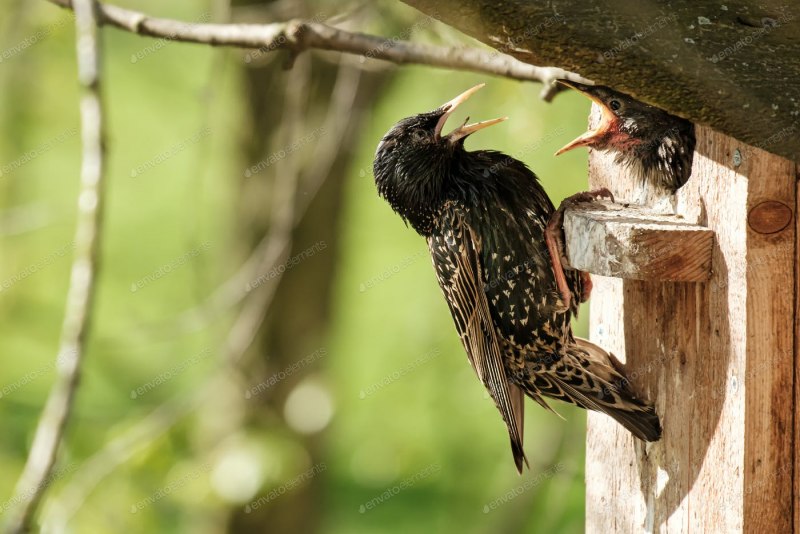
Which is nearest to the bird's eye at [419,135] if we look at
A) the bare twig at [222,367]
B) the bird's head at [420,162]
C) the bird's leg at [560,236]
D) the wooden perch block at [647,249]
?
the bird's head at [420,162]

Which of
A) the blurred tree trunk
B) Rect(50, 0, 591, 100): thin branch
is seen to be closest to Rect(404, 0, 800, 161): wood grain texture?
Rect(50, 0, 591, 100): thin branch

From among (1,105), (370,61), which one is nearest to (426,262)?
(1,105)

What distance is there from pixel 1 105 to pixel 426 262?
15.0 ft

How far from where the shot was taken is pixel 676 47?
1.59 metres

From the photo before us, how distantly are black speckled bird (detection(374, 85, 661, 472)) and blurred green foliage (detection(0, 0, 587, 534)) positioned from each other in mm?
730

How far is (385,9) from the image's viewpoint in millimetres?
4055

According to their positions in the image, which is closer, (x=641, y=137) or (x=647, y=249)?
(x=647, y=249)

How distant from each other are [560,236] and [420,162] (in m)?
0.52

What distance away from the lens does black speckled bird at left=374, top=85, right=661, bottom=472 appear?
108 inches

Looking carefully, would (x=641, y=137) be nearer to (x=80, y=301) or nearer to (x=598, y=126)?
(x=598, y=126)

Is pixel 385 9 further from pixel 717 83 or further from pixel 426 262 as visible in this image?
pixel 426 262

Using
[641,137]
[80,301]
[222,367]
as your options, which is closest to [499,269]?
[641,137]

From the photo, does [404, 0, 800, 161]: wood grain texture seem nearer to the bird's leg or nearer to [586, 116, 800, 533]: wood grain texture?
[586, 116, 800, 533]: wood grain texture

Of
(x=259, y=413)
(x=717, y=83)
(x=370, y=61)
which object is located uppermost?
(x=717, y=83)
